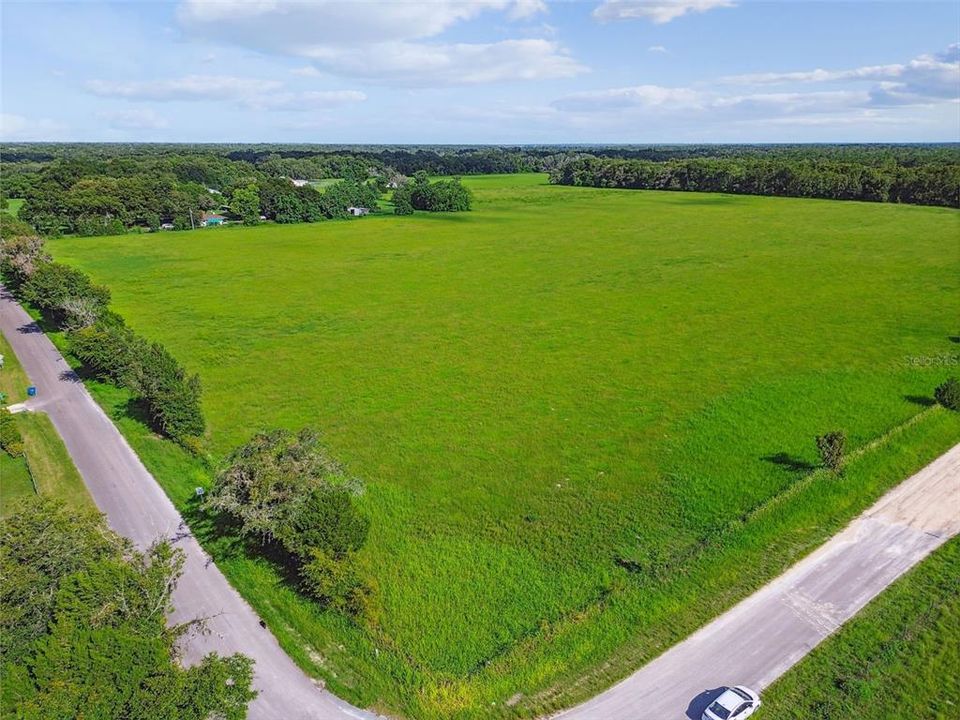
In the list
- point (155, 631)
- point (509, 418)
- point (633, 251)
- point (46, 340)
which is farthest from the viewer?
point (633, 251)

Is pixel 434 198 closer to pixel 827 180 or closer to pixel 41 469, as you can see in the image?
pixel 827 180

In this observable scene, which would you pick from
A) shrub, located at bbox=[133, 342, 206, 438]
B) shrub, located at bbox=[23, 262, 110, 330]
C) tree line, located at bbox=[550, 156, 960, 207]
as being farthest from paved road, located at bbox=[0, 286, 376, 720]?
tree line, located at bbox=[550, 156, 960, 207]

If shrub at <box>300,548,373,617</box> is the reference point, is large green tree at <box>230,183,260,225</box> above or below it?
above

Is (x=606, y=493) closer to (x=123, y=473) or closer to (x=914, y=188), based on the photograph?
(x=123, y=473)

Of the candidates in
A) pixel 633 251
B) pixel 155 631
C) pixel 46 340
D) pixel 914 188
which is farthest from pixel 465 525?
pixel 914 188

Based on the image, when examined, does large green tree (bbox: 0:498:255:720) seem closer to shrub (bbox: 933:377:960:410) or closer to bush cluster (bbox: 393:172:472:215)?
shrub (bbox: 933:377:960:410)

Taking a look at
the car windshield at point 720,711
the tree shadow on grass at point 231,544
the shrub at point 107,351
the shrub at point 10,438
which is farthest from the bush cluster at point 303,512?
the shrub at point 107,351

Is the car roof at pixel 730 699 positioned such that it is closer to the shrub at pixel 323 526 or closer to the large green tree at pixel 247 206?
the shrub at pixel 323 526
